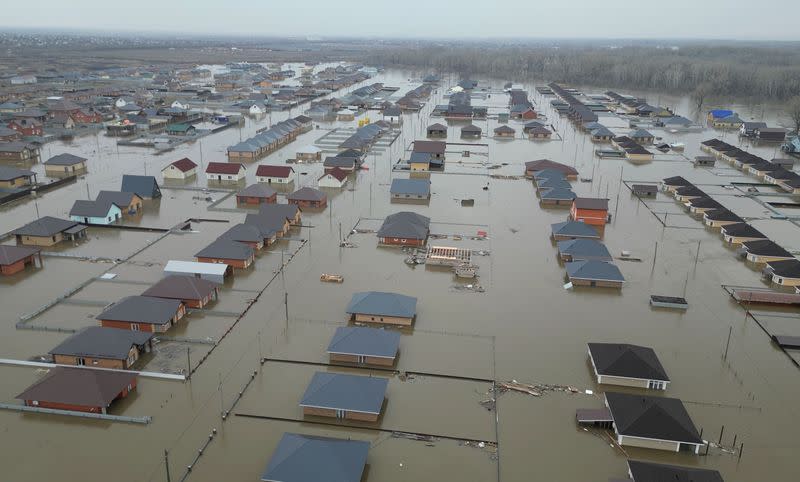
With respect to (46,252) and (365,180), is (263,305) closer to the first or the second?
(46,252)

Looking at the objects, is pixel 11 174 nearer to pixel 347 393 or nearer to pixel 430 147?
pixel 430 147

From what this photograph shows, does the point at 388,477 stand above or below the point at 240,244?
below

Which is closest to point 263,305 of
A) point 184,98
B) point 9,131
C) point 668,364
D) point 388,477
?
point 388,477

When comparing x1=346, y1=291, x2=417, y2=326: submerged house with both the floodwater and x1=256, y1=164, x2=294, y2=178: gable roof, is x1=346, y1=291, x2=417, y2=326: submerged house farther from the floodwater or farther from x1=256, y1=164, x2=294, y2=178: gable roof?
x1=256, y1=164, x2=294, y2=178: gable roof

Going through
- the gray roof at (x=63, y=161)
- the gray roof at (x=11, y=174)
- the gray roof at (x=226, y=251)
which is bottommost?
the gray roof at (x=226, y=251)

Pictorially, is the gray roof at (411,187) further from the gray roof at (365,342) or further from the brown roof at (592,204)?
the gray roof at (365,342)

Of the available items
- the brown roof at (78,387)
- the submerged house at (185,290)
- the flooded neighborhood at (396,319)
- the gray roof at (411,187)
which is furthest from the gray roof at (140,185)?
the brown roof at (78,387)

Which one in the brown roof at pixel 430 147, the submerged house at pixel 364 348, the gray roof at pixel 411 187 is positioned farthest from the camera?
the brown roof at pixel 430 147
